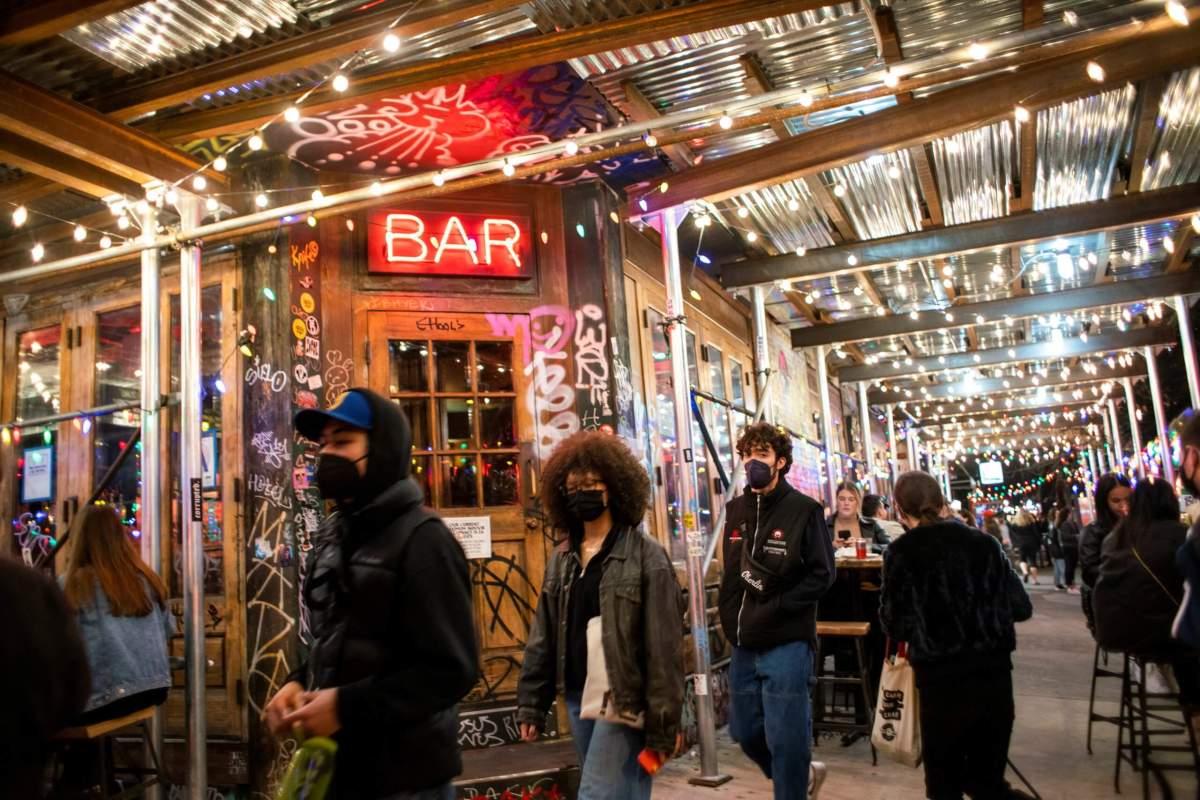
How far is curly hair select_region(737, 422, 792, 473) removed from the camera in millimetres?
4891

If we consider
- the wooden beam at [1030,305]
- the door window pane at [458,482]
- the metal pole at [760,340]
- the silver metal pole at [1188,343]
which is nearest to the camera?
the door window pane at [458,482]

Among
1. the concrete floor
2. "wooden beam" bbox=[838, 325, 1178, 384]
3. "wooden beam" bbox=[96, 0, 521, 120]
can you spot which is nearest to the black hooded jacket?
"wooden beam" bbox=[96, 0, 521, 120]

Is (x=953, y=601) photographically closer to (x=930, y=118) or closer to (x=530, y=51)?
(x=930, y=118)

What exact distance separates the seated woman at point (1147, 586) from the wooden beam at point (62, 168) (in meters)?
6.52

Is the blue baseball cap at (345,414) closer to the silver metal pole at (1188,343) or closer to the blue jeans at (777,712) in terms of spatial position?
the blue jeans at (777,712)

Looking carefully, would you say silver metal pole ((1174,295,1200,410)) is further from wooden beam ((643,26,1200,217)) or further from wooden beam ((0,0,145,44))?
wooden beam ((0,0,145,44))

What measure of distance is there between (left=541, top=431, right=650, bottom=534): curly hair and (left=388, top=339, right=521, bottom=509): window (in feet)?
10.0

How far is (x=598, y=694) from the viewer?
3094 mm

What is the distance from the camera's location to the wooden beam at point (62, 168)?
5.34 metres

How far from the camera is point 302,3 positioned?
4.70m

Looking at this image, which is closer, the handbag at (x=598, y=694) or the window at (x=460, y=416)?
the handbag at (x=598, y=694)

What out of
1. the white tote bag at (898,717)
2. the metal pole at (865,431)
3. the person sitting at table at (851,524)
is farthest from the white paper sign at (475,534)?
the metal pole at (865,431)

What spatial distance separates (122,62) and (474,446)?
3306mm

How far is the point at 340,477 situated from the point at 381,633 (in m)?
0.44
